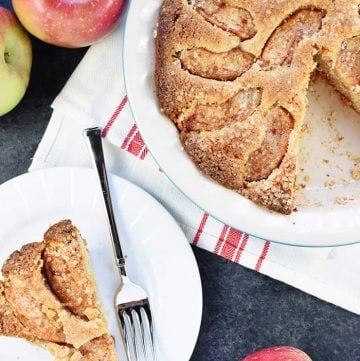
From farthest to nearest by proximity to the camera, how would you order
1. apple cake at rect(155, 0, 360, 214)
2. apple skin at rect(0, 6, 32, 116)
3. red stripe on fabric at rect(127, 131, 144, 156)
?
red stripe on fabric at rect(127, 131, 144, 156) → apple skin at rect(0, 6, 32, 116) → apple cake at rect(155, 0, 360, 214)

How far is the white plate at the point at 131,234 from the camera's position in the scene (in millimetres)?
2094

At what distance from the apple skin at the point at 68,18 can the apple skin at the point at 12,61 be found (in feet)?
0.13

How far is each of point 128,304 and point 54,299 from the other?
0.78 feet

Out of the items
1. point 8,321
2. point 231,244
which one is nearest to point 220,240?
point 231,244

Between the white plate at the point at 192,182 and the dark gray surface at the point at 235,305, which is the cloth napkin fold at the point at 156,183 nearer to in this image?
the dark gray surface at the point at 235,305

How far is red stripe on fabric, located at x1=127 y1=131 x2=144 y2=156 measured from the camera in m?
2.14

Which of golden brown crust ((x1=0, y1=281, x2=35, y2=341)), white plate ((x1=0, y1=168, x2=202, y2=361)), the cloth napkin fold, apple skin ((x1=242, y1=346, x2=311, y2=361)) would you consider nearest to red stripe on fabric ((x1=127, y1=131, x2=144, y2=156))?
the cloth napkin fold

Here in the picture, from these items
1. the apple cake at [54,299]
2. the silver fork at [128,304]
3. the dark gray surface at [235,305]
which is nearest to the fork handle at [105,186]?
the silver fork at [128,304]

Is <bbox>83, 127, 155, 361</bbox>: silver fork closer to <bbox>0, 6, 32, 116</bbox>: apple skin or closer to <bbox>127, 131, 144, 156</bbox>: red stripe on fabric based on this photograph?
<bbox>127, 131, 144, 156</bbox>: red stripe on fabric

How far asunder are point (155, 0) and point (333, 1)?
49 centimetres

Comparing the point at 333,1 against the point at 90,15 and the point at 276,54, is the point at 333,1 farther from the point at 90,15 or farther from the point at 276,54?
the point at 90,15

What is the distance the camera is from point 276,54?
1.92m

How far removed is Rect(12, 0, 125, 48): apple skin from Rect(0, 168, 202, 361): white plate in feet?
1.28

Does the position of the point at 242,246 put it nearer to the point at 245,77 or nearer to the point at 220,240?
the point at 220,240
